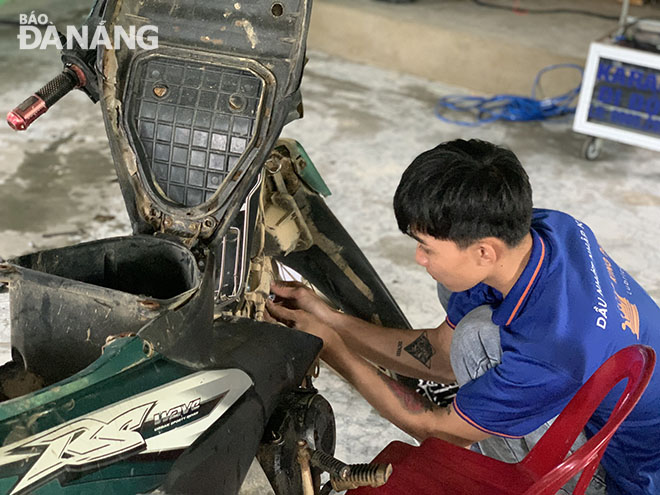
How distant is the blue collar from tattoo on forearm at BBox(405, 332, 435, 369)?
35 cm

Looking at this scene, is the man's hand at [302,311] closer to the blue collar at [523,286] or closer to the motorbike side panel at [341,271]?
the motorbike side panel at [341,271]

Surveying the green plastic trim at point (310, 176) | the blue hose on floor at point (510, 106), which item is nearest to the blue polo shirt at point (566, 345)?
the green plastic trim at point (310, 176)

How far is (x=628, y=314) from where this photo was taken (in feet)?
4.83

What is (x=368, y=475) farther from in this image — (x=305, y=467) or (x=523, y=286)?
(x=523, y=286)

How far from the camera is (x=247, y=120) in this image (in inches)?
55.2

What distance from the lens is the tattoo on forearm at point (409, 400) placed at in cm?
157

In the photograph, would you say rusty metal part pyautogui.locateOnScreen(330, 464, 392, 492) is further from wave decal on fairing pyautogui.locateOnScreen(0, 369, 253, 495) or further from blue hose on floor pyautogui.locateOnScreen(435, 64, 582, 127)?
blue hose on floor pyautogui.locateOnScreen(435, 64, 582, 127)

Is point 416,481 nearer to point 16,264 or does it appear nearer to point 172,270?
point 172,270

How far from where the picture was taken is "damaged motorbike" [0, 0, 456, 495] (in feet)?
3.54

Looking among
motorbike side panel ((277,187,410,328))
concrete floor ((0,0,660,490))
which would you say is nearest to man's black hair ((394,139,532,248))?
motorbike side panel ((277,187,410,328))

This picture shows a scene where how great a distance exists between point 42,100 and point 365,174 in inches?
88.1

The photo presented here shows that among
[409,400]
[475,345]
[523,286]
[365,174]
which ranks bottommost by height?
[365,174]

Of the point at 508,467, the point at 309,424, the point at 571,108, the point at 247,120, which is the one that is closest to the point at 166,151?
the point at 247,120

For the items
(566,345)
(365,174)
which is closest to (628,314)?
(566,345)
